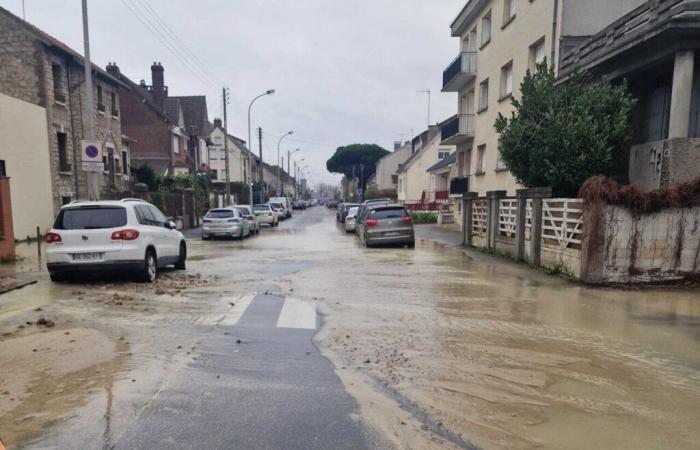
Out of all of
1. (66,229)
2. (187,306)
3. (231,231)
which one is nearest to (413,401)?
(187,306)

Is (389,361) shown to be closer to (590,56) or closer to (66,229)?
(66,229)

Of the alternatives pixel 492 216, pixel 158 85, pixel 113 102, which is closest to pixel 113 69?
pixel 158 85

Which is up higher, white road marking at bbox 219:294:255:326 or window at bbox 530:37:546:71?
window at bbox 530:37:546:71

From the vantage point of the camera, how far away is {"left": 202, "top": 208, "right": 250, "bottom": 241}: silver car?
21.0 metres

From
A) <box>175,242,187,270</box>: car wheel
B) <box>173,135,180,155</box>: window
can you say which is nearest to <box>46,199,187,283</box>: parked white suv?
<box>175,242,187,270</box>: car wheel

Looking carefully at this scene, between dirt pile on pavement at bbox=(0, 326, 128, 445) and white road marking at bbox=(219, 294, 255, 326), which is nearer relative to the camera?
dirt pile on pavement at bbox=(0, 326, 128, 445)

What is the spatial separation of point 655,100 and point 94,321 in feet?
44.3

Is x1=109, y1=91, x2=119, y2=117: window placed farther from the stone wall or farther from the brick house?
the stone wall

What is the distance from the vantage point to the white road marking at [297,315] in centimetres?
632

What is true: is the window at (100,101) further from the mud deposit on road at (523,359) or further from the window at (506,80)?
the mud deposit on road at (523,359)

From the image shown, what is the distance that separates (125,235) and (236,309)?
3283mm

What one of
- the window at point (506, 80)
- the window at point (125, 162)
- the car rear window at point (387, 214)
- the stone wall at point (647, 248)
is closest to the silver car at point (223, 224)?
the car rear window at point (387, 214)

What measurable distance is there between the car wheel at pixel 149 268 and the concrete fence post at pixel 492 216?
9882mm

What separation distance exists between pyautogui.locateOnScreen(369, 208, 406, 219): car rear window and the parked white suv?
905 centimetres
